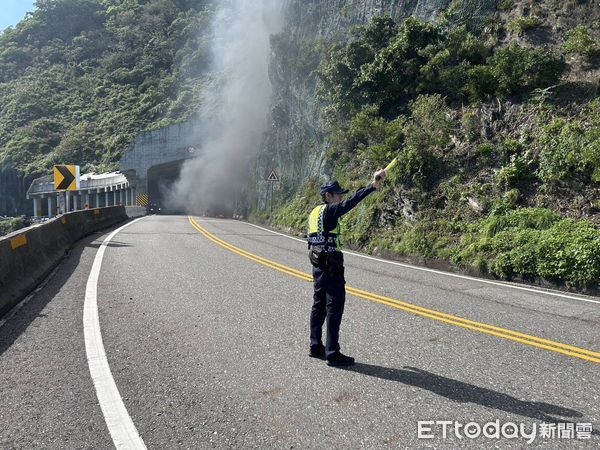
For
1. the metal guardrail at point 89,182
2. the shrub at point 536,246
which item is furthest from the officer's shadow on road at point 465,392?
the metal guardrail at point 89,182

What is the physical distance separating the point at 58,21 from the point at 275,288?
120744mm

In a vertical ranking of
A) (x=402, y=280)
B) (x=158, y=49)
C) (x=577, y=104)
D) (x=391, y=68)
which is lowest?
(x=402, y=280)

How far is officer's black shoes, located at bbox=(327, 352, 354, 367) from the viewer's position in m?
4.61

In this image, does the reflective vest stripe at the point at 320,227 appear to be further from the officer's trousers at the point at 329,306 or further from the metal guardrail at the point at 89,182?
the metal guardrail at the point at 89,182

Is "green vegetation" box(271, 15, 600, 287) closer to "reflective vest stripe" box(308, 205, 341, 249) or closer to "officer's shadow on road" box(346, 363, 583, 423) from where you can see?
"officer's shadow on road" box(346, 363, 583, 423)

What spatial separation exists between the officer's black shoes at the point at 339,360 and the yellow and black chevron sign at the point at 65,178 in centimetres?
1334

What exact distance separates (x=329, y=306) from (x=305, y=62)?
89.2 feet

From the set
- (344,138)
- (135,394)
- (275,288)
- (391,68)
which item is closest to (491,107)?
(391,68)

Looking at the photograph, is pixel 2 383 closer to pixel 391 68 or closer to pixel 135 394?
pixel 135 394

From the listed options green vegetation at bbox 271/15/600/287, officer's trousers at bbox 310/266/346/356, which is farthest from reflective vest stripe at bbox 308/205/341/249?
green vegetation at bbox 271/15/600/287

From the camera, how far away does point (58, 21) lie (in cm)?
10550

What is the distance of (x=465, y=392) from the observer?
3.95m

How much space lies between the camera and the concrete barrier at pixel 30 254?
7.12 meters

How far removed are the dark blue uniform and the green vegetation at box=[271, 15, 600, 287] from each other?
20.0 ft
